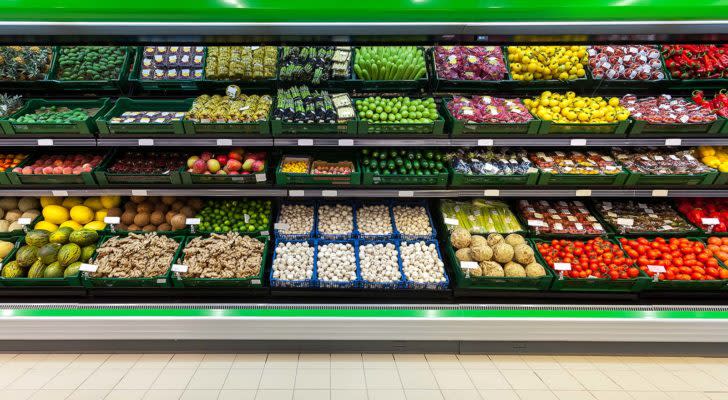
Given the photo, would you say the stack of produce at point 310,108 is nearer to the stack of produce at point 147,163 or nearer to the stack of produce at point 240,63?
the stack of produce at point 240,63

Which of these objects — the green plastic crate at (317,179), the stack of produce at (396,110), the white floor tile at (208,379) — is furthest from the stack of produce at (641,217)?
the white floor tile at (208,379)

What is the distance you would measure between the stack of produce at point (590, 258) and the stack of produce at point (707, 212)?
93 cm

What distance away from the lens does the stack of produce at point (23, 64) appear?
113 inches

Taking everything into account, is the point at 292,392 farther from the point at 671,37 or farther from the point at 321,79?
the point at 671,37

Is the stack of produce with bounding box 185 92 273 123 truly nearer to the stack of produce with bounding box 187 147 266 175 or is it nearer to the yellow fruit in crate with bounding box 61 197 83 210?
the stack of produce with bounding box 187 147 266 175

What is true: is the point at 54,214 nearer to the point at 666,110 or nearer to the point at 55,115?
the point at 55,115

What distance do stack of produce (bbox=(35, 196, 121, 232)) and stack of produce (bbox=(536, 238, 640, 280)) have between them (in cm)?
386

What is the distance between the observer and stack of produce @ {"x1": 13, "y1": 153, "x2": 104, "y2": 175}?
9.09 feet

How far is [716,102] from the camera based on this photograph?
2992 millimetres

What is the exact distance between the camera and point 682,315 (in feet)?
8.84

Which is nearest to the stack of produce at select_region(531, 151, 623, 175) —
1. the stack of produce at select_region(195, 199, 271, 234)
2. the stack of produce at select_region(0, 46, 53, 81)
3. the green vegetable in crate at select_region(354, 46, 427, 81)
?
the green vegetable in crate at select_region(354, 46, 427, 81)

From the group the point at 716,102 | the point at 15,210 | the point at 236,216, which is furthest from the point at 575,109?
the point at 15,210

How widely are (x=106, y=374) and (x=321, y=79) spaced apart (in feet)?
9.26

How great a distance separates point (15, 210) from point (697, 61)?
625 centimetres
